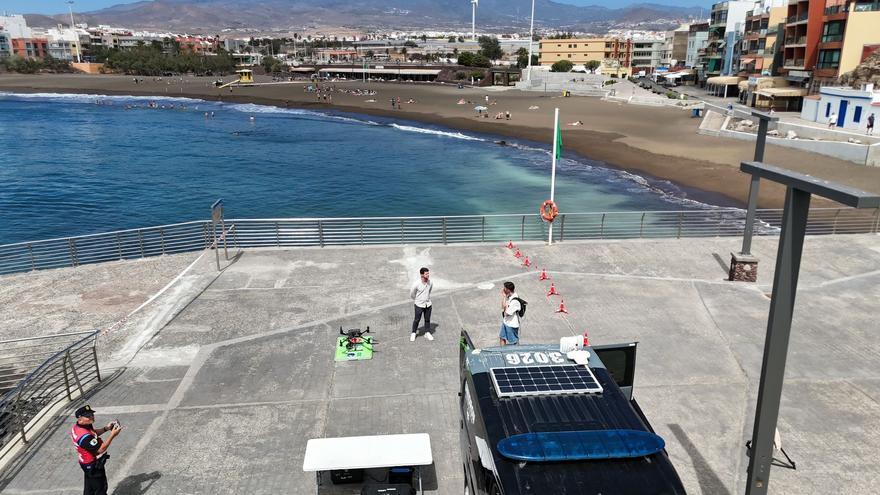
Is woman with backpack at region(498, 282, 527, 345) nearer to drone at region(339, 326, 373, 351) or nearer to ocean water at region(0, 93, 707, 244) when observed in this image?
drone at region(339, 326, 373, 351)

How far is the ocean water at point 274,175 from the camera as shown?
38875 millimetres

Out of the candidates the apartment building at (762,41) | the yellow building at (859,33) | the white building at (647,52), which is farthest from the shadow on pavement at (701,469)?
the white building at (647,52)

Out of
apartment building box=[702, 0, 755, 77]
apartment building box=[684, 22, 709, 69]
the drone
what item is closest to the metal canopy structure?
the drone

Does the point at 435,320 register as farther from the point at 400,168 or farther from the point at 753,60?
the point at 753,60

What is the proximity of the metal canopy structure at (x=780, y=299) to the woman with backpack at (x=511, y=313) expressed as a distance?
211 inches

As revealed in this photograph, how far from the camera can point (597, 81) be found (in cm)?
11481

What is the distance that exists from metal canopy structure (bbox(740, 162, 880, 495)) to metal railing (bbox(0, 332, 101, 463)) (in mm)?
9718

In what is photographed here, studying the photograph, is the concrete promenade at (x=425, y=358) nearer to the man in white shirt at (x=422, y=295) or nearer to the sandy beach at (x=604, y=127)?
the man in white shirt at (x=422, y=295)

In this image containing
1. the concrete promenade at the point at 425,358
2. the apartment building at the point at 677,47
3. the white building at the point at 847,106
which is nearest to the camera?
the concrete promenade at the point at 425,358

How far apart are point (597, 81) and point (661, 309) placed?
10926 cm

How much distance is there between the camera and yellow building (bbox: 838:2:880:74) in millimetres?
53375

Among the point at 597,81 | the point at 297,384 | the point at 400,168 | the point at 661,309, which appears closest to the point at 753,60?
the point at 597,81

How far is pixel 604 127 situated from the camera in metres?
66.4

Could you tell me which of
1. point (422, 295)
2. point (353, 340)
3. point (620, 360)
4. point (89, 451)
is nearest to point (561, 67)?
point (422, 295)
